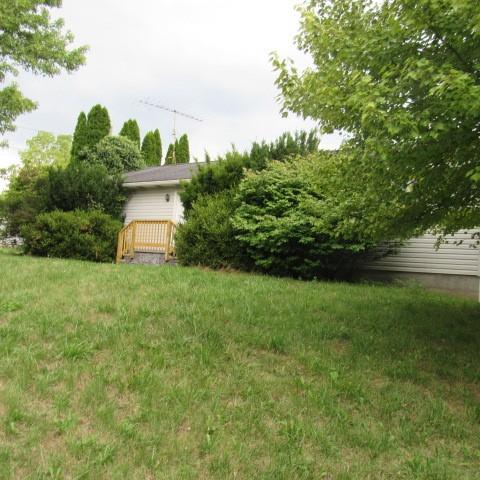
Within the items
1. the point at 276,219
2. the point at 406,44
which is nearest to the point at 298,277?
the point at 276,219

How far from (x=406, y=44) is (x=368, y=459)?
2888 mm

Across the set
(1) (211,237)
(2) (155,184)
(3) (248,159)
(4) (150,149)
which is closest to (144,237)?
(2) (155,184)

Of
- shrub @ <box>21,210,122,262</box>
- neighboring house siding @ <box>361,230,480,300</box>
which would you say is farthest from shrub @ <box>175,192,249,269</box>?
neighboring house siding @ <box>361,230,480,300</box>

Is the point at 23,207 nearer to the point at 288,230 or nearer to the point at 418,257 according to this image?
the point at 288,230

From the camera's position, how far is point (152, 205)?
593 inches

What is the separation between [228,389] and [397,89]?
2561 millimetres

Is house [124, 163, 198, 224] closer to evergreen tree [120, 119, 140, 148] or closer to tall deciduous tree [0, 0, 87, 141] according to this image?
tall deciduous tree [0, 0, 87, 141]

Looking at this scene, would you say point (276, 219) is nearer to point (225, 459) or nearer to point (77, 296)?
point (77, 296)

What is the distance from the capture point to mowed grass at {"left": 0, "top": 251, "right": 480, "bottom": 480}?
8.60ft

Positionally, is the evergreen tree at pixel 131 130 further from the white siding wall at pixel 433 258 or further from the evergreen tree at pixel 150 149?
the white siding wall at pixel 433 258

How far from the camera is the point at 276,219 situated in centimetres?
880

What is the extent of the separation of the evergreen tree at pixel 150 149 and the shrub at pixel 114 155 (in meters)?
7.24

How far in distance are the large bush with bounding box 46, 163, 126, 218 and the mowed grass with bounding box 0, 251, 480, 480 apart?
851cm

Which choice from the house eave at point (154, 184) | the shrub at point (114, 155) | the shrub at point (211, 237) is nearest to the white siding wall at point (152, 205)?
the house eave at point (154, 184)
